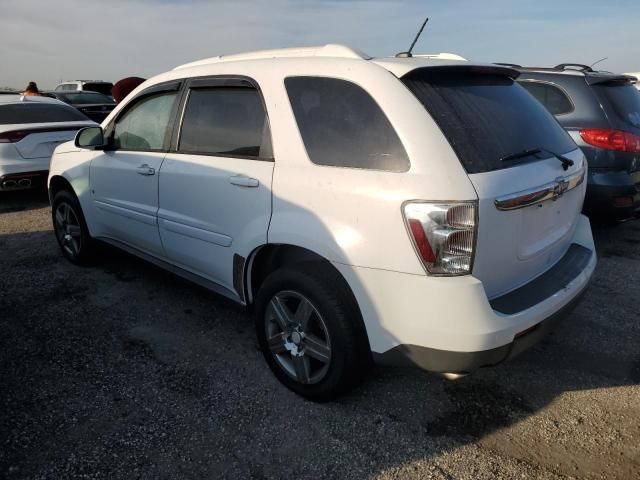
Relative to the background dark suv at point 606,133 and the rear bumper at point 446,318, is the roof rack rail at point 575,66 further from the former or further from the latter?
the rear bumper at point 446,318

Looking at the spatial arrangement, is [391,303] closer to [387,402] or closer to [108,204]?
[387,402]

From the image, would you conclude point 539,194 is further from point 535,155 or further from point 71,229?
point 71,229

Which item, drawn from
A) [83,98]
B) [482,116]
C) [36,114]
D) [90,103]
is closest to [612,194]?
[482,116]

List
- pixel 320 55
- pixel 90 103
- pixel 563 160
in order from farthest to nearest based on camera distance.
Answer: pixel 90 103
pixel 320 55
pixel 563 160

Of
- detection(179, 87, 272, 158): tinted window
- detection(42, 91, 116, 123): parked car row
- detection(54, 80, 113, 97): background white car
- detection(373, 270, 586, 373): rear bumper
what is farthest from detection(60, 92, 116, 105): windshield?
detection(373, 270, 586, 373): rear bumper

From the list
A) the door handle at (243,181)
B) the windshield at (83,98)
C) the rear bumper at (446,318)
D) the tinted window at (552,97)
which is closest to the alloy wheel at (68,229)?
the door handle at (243,181)

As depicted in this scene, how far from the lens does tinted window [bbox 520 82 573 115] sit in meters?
4.92

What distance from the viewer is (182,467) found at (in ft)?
7.33

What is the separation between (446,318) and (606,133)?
351cm

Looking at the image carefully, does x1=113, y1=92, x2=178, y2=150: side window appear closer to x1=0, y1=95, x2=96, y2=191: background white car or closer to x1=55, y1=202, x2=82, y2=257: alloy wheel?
x1=55, y1=202, x2=82, y2=257: alloy wheel

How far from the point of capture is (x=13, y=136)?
22.0 feet

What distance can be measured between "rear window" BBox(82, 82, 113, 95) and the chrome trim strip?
17559 mm

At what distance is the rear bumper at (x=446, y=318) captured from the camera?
→ 2051 mm

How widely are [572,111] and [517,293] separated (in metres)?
3.30
